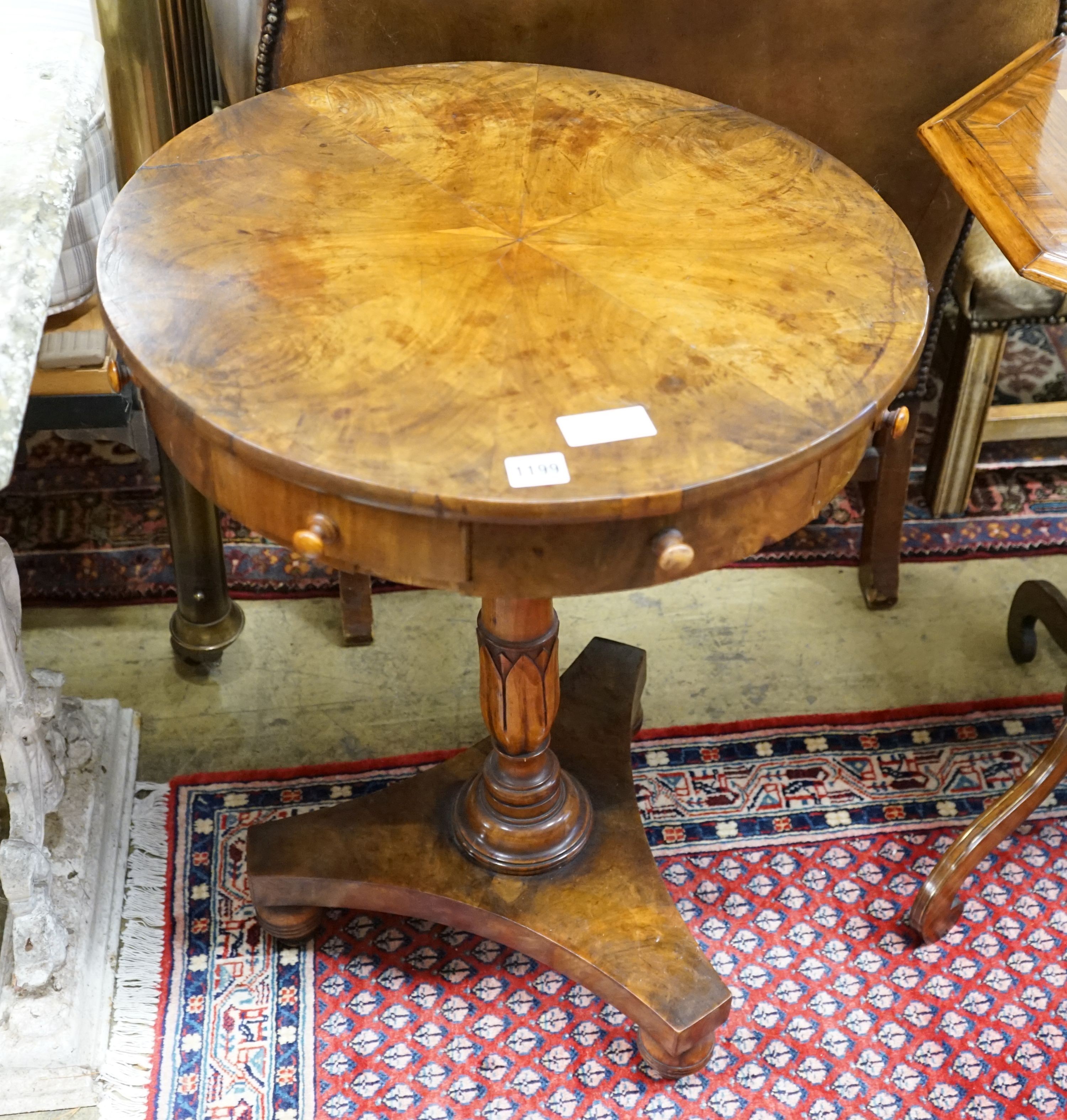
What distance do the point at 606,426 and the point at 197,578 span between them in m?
1.03

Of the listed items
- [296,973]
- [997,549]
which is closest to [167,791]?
[296,973]

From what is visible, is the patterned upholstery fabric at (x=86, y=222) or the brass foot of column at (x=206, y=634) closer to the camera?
the patterned upholstery fabric at (x=86, y=222)

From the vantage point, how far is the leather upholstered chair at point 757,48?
178 cm

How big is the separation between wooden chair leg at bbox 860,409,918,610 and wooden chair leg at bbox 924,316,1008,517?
96 millimetres

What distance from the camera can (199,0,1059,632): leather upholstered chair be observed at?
1777 mm

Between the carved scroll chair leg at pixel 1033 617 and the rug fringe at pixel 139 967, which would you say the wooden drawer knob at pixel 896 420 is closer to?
the carved scroll chair leg at pixel 1033 617

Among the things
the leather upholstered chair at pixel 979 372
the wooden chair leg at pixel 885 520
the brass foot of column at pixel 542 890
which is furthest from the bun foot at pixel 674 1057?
the leather upholstered chair at pixel 979 372

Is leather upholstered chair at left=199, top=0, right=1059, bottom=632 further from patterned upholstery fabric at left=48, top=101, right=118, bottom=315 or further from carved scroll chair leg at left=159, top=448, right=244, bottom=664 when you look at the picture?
carved scroll chair leg at left=159, top=448, right=244, bottom=664

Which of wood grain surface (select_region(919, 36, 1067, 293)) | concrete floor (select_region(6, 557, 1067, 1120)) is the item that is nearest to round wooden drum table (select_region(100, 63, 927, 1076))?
wood grain surface (select_region(919, 36, 1067, 293))

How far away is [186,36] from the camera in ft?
5.88

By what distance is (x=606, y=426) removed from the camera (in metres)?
1.14

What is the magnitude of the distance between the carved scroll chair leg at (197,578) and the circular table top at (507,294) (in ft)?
1.79

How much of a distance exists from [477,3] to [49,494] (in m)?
1.18

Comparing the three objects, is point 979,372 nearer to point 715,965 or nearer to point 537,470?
point 715,965
